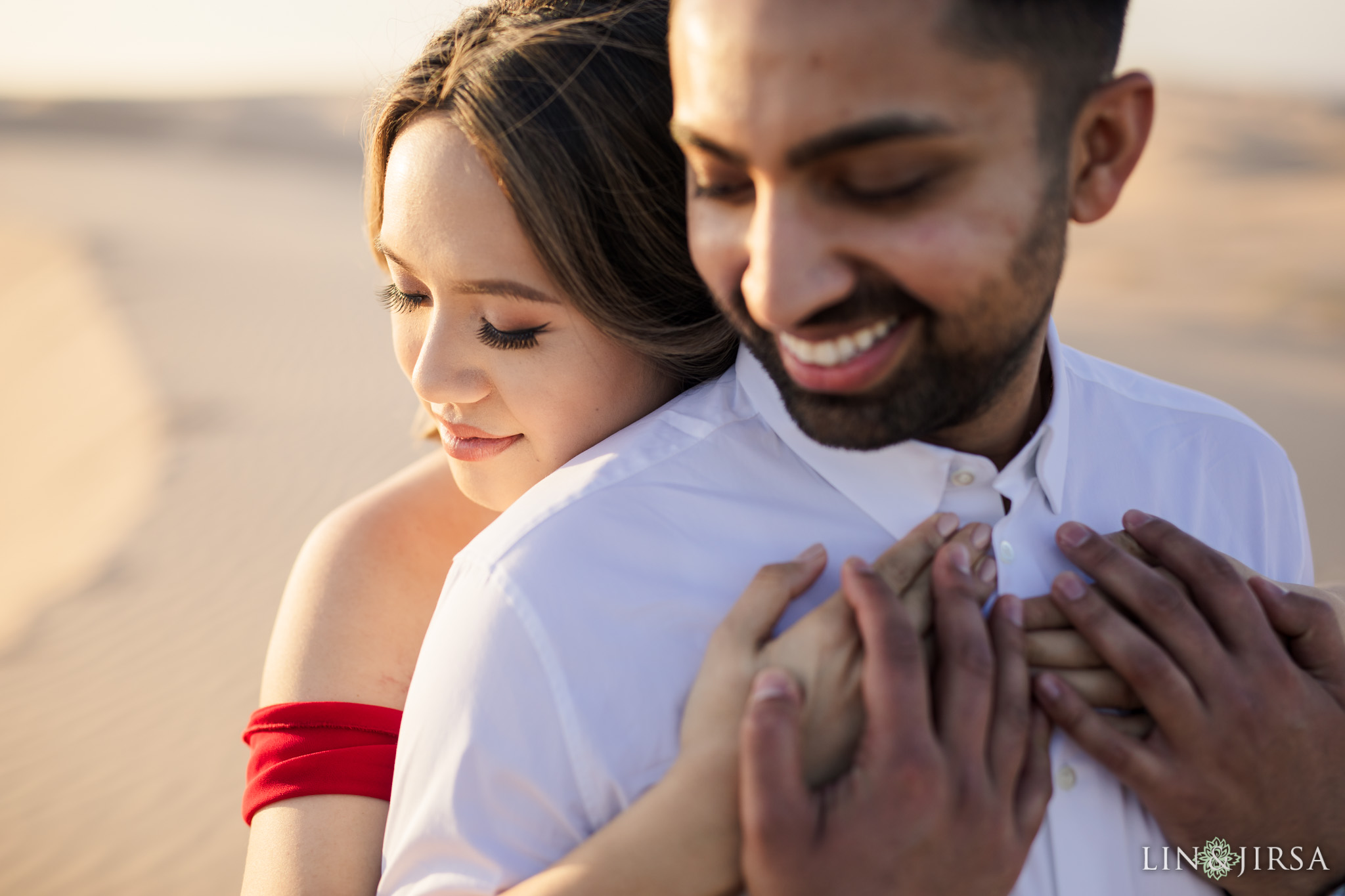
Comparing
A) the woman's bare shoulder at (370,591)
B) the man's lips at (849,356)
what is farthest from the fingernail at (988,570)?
the woman's bare shoulder at (370,591)

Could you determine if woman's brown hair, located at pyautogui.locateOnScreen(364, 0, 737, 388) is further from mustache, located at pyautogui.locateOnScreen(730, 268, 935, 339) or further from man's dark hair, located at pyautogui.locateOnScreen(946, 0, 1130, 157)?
man's dark hair, located at pyautogui.locateOnScreen(946, 0, 1130, 157)

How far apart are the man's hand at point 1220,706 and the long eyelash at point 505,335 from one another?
111cm

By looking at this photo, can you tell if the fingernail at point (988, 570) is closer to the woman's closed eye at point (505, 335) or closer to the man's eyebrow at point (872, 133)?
the man's eyebrow at point (872, 133)

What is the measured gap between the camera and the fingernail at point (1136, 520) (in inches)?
69.2

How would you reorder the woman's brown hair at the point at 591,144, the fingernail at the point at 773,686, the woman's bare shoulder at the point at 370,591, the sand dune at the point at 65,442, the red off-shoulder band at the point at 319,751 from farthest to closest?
the sand dune at the point at 65,442
the woman's bare shoulder at the point at 370,591
the red off-shoulder band at the point at 319,751
the woman's brown hair at the point at 591,144
the fingernail at the point at 773,686

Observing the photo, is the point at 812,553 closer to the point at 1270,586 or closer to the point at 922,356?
the point at 922,356

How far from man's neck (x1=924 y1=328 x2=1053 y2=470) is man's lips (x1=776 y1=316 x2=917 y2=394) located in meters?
0.37

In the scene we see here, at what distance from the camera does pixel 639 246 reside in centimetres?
210

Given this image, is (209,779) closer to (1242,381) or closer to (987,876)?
(987,876)

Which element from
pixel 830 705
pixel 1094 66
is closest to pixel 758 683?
pixel 830 705

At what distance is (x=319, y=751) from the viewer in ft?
7.48

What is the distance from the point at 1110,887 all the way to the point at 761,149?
4.20ft

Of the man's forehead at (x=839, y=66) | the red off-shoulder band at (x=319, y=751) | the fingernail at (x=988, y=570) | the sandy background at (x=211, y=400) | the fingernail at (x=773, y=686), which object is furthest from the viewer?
the sandy background at (x=211, y=400)

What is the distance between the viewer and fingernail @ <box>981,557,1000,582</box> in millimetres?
1648
